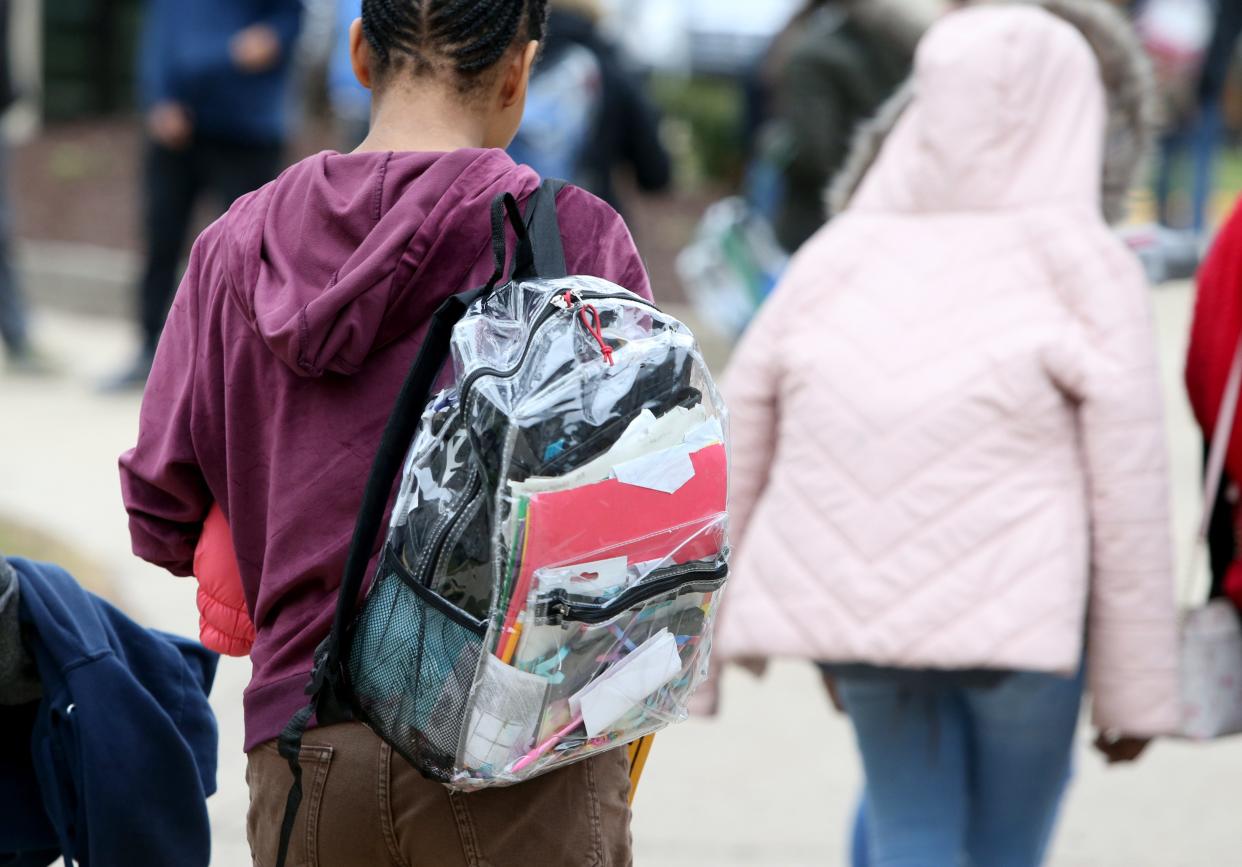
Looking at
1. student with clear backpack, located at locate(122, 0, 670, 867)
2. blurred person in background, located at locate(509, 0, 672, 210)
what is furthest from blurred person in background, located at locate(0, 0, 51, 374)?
→ student with clear backpack, located at locate(122, 0, 670, 867)

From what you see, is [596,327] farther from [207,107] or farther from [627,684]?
[207,107]

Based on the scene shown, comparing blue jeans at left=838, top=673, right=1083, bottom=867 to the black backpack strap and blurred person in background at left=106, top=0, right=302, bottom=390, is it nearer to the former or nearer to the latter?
the black backpack strap

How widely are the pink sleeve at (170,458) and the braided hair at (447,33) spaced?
357 mm

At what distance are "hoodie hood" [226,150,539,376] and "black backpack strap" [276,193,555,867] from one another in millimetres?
79

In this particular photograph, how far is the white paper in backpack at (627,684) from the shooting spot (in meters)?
2.02

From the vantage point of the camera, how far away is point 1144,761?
17.1 ft

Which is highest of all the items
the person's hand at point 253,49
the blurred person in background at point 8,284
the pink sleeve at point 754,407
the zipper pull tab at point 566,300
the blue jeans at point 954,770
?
the zipper pull tab at point 566,300

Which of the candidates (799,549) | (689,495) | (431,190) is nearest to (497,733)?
(689,495)

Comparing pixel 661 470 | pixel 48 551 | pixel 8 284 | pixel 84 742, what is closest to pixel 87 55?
pixel 8 284

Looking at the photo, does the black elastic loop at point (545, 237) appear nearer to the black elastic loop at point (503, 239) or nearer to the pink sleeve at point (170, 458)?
the black elastic loop at point (503, 239)

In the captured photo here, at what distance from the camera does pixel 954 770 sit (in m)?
3.33

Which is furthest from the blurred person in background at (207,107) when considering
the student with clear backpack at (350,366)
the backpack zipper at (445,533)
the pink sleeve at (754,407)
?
the backpack zipper at (445,533)

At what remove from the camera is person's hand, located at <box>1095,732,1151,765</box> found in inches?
127

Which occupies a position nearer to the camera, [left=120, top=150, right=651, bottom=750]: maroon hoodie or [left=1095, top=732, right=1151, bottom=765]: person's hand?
[left=120, top=150, right=651, bottom=750]: maroon hoodie
